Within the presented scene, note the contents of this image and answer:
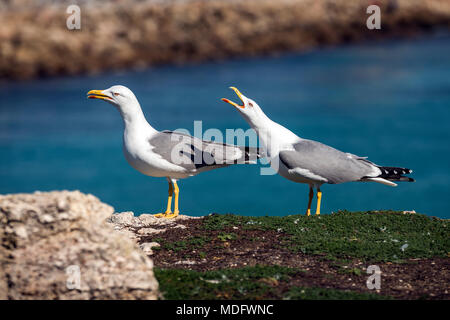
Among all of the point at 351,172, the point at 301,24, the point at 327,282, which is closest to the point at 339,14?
the point at 301,24

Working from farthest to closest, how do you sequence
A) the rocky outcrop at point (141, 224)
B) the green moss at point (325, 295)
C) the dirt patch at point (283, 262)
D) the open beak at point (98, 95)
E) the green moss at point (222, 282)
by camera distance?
1. the open beak at point (98, 95)
2. the rocky outcrop at point (141, 224)
3. the dirt patch at point (283, 262)
4. the green moss at point (222, 282)
5. the green moss at point (325, 295)

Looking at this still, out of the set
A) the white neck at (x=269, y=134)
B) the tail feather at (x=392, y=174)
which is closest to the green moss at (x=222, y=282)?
the white neck at (x=269, y=134)

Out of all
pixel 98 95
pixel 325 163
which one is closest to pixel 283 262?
pixel 325 163

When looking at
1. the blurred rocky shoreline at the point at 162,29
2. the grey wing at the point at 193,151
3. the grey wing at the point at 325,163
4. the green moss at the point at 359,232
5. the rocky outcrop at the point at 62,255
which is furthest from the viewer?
the blurred rocky shoreline at the point at 162,29

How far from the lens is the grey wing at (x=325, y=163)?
379 inches

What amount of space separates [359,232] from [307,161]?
1.22m

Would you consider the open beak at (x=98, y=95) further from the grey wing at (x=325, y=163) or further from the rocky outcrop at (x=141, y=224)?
the grey wing at (x=325, y=163)

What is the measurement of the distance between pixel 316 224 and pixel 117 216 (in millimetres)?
2947

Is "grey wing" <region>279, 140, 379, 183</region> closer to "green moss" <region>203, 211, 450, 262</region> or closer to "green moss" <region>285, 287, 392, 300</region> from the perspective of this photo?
"green moss" <region>203, 211, 450, 262</region>

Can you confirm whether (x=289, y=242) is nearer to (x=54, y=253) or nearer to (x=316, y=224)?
(x=316, y=224)

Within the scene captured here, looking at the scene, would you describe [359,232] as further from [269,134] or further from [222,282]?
Answer: [222,282]

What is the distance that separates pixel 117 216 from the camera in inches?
399

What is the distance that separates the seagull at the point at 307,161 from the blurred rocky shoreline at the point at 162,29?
2674 cm

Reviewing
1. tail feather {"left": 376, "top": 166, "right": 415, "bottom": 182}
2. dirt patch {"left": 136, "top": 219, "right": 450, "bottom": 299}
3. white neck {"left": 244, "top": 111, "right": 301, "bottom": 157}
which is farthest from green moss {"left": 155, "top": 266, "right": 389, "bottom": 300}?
tail feather {"left": 376, "top": 166, "right": 415, "bottom": 182}
